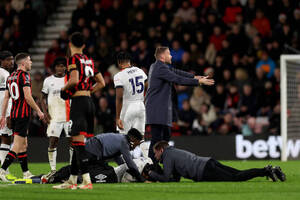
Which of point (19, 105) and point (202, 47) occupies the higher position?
point (202, 47)

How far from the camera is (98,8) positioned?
69.6 feet

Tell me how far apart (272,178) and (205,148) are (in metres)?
7.48

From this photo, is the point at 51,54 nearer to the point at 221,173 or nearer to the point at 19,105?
the point at 19,105

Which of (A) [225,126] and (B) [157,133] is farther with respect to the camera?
(A) [225,126]

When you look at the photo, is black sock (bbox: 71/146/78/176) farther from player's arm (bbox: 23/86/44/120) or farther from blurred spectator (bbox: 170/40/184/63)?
blurred spectator (bbox: 170/40/184/63)

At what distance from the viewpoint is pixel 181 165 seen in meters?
9.46

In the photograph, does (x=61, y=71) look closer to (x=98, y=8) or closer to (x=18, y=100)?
(x=18, y=100)

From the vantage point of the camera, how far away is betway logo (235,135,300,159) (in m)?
16.7

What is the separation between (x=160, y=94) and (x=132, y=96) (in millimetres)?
1101

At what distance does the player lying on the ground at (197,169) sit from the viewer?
9.39m

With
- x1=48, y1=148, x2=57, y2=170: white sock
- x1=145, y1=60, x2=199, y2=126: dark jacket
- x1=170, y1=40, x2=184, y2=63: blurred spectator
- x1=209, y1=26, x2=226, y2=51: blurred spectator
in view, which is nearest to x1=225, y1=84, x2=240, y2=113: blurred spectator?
x1=209, y1=26, x2=226, y2=51: blurred spectator

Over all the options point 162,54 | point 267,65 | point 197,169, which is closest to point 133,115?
point 162,54

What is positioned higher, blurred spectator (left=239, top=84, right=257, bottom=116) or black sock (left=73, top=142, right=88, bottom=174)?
blurred spectator (left=239, top=84, right=257, bottom=116)

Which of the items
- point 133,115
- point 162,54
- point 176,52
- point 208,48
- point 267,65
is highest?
point 208,48
